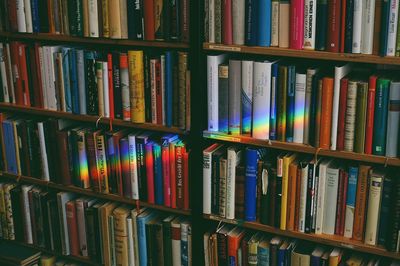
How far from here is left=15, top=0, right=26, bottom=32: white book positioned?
8.15 ft

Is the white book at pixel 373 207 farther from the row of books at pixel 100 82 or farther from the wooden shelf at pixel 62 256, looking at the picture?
the wooden shelf at pixel 62 256

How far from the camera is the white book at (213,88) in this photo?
7.03ft

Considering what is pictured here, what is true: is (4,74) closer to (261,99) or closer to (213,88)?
(213,88)

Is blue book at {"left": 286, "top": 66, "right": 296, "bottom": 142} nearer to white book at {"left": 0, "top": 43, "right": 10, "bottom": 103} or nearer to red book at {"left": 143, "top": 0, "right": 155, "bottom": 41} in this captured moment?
red book at {"left": 143, "top": 0, "right": 155, "bottom": 41}

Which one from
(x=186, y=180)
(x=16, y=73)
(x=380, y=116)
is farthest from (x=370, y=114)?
(x=16, y=73)

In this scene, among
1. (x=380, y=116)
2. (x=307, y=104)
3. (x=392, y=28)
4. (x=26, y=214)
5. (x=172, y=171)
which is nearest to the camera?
(x=392, y=28)

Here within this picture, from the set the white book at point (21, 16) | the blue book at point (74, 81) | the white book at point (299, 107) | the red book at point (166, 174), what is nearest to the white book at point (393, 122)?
the white book at point (299, 107)

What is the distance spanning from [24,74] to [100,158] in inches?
22.0

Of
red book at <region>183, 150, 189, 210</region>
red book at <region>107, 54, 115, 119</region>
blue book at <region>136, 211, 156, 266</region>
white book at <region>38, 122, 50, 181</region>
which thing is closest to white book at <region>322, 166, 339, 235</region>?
red book at <region>183, 150, 189, 210</region>

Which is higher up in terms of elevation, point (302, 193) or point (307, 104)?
point (307, 104)

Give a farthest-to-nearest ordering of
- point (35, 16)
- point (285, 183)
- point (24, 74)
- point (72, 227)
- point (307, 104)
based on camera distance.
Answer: point (72, 227), point (24, 74), point (35, 16), point (285, 183), point (307, 104)

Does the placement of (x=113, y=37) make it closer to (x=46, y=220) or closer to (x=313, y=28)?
(x=313, y=28)

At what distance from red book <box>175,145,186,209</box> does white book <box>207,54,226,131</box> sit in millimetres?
179

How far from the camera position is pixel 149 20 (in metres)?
2.22
